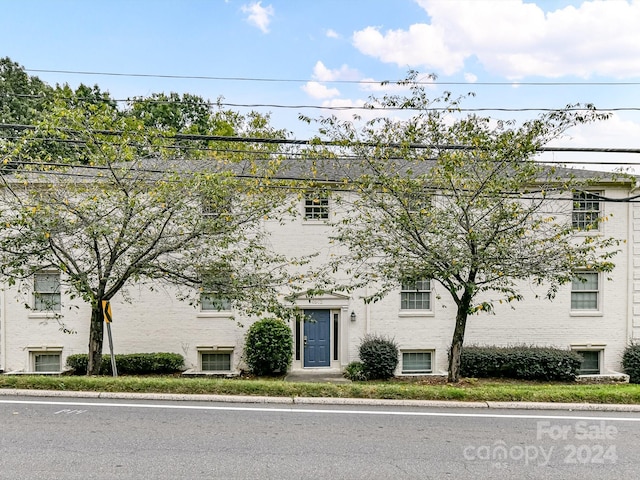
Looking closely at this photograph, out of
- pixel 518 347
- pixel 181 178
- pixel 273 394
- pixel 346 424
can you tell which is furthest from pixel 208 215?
pixel 518 347

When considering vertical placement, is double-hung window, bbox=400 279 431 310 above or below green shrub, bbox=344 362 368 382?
above

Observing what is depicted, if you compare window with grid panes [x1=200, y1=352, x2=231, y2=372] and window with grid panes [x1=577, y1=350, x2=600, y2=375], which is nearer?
window with grid panes [x1=200, y1=352, x2=231, y2=372]

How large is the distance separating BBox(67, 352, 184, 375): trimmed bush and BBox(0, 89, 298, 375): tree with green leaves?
2948 mm

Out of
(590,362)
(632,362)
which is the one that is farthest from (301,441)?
(632,362)

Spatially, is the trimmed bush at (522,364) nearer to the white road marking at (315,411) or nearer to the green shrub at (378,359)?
the green shrub at (378,359)

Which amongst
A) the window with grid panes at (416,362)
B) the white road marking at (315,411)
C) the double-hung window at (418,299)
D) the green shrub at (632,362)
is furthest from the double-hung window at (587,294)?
the white road marking at (315,411)

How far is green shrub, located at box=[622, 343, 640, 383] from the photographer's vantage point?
14.9 m

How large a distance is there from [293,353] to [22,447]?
9.78 m

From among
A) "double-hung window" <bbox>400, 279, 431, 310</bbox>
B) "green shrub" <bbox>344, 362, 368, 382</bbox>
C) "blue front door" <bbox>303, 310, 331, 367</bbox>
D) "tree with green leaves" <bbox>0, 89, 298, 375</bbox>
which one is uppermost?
"tree with green leaves" <bbox>0, 89, 298, 375</bbox>

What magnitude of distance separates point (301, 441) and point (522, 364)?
10.7 meters

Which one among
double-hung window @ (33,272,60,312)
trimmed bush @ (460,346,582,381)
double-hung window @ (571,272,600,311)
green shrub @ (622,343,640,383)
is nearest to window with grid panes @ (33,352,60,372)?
double-hung window @ (33,272,60,312)

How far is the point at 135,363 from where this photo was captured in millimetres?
14070

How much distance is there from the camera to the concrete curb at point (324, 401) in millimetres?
7859

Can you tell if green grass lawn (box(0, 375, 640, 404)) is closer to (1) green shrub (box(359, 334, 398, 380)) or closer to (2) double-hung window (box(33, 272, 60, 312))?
(1) green shrub (box(359, 334, 398, 380))
